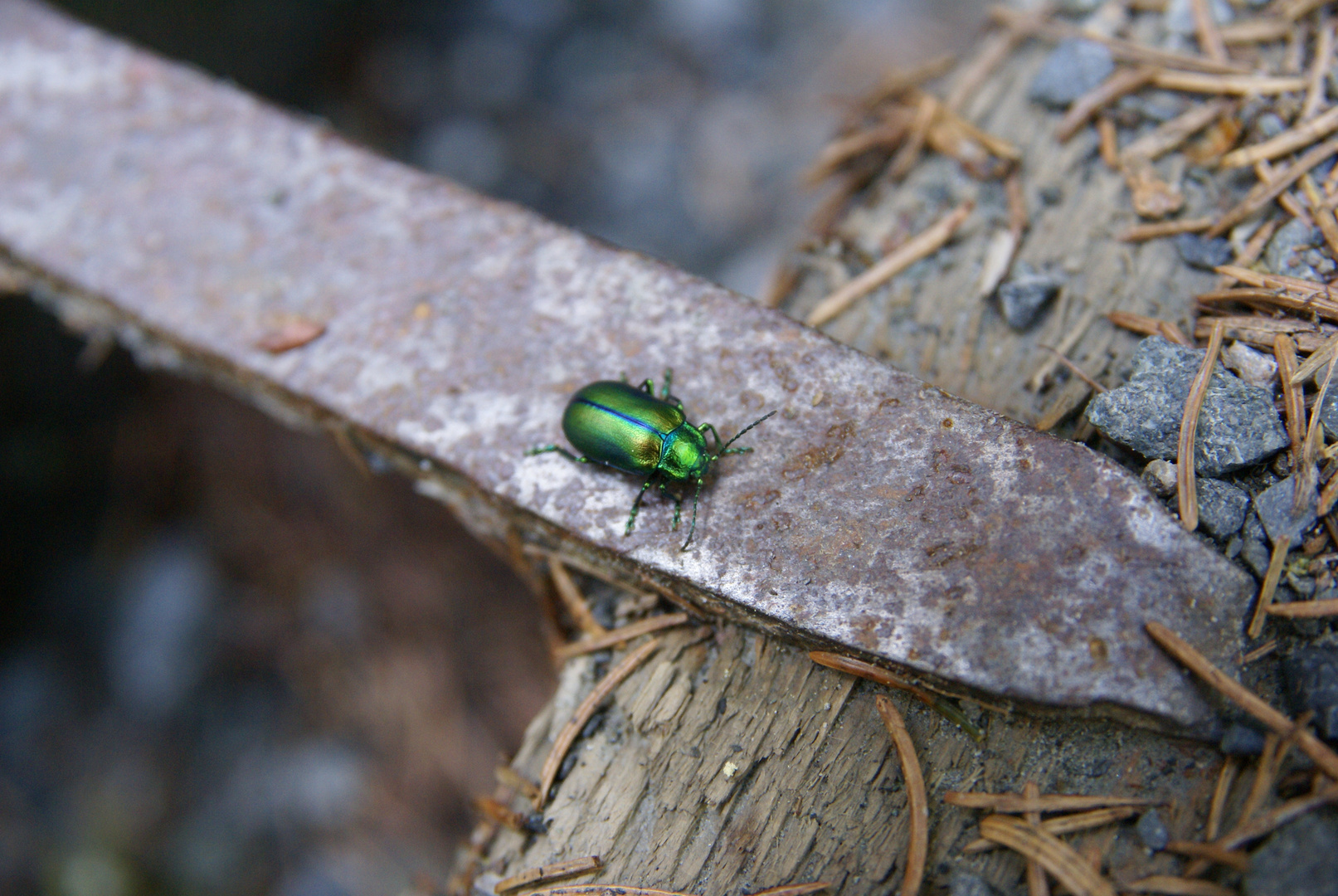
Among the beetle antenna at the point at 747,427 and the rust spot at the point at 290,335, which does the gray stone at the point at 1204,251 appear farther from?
the rust spot at the point at 290,335

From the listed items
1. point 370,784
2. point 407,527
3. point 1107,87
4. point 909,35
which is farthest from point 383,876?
point 909,35

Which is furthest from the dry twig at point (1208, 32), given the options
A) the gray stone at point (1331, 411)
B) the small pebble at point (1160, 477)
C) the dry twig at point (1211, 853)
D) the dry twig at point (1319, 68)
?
the dry twig at point (1211, 853)

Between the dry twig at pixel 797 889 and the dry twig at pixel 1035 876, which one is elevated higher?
the dry twig at pixel 1035 876

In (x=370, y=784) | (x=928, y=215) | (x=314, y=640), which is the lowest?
(x=370, y=784)

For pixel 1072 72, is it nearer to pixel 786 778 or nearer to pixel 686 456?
pixel 686 456

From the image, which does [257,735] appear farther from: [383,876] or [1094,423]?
[1094,423]

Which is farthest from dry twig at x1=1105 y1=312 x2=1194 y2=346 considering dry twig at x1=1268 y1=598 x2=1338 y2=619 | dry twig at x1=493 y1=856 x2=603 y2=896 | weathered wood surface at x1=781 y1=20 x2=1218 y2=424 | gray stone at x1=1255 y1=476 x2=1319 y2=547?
dry twig at x1=493 y1=856 x2=603 y2=896

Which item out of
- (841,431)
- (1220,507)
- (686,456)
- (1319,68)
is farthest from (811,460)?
(1319,68)

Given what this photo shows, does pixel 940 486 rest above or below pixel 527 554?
above

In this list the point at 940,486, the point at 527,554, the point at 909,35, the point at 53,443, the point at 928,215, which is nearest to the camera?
the point at 940,486
